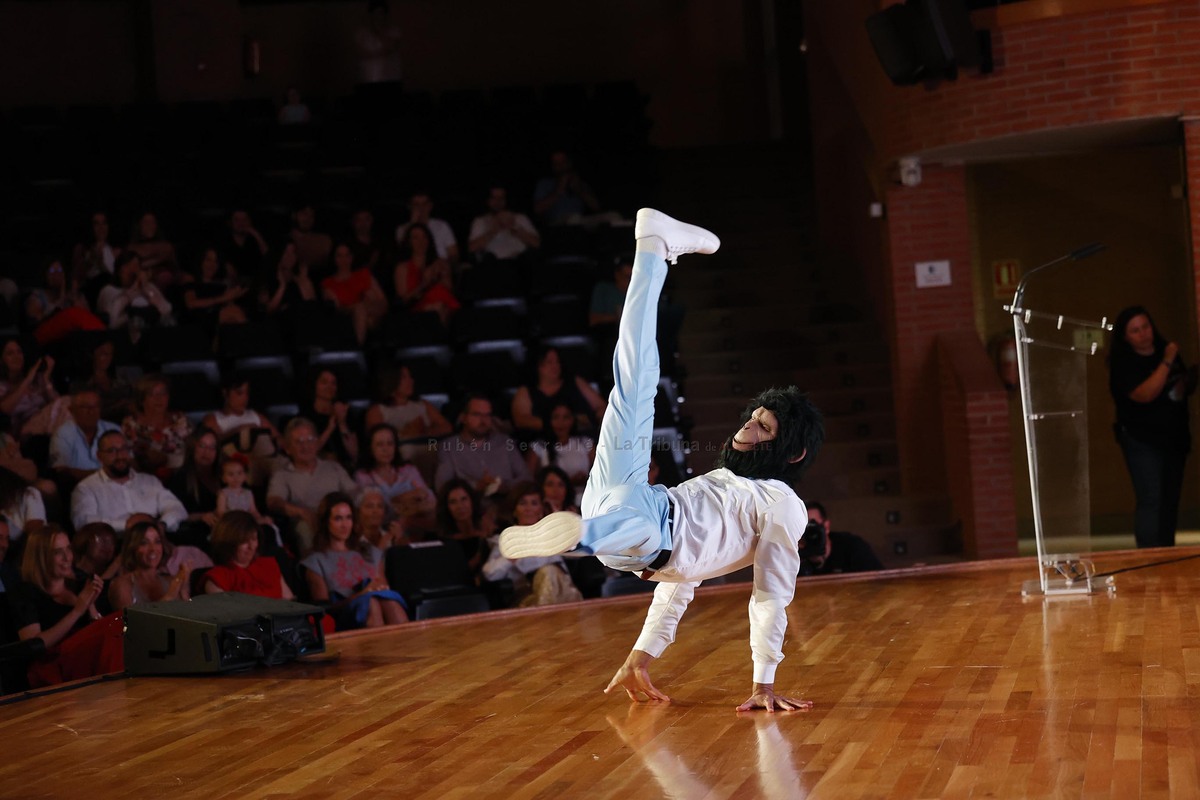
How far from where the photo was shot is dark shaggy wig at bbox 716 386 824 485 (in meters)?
4.25

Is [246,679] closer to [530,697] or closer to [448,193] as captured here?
[530,697]

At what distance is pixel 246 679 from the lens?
536cm

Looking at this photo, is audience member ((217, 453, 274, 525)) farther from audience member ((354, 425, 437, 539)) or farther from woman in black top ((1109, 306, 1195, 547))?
woman in black top ((1109, 306, 1195, 547))

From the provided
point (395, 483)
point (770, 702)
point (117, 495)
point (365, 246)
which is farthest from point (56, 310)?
point (770, 702)

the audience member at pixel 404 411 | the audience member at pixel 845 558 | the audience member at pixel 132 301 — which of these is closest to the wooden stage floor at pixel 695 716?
the audience member at pixel 845 558

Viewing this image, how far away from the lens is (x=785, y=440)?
425 cm

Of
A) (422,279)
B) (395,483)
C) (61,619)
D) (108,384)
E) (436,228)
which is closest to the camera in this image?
(61,619)

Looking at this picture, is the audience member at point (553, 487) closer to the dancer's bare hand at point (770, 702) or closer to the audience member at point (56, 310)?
the dancer's bare hand at point (770, 702)

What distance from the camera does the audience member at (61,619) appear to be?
5.65 metres

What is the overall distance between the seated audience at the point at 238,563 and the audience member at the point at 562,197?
4361 millimetres

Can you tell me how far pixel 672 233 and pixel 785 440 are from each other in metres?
0.70

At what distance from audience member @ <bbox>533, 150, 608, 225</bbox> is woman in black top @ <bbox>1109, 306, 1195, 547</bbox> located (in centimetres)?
390

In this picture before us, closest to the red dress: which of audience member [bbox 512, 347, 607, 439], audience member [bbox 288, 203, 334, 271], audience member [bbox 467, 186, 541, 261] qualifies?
audience member [bbox 288, 203, 334, 271]

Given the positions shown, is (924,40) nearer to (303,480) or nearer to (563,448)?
(563,448)
